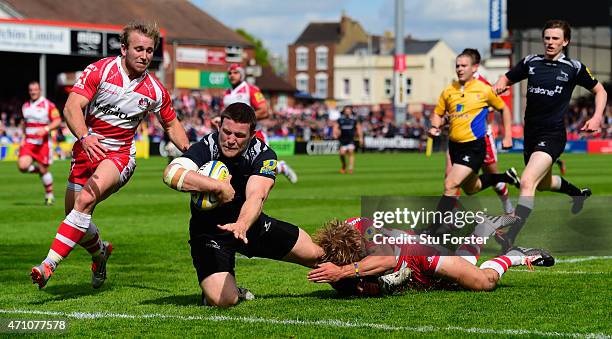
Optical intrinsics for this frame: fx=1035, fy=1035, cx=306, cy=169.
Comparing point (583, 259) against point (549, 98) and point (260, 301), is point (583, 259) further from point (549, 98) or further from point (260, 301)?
point (260, 301)

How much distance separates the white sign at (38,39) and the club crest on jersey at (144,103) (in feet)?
122

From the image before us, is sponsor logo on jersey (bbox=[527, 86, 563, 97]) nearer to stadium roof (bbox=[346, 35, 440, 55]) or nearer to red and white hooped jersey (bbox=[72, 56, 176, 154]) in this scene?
red and white hooped jersey (bbox=[72, 56, 176, 154])

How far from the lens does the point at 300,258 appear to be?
7688 mm

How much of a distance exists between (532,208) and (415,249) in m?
3.09

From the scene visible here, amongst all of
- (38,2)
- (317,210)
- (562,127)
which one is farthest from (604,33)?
(562,127)

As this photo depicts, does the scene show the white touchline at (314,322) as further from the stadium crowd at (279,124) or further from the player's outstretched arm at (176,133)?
the stadium crowd at (279,124)

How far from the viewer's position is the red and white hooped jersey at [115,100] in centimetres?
838

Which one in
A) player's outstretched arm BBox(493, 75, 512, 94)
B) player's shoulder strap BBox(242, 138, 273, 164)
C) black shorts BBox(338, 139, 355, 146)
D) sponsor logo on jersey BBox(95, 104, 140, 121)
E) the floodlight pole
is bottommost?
black shorts BBox(338, 139, 355, 146)

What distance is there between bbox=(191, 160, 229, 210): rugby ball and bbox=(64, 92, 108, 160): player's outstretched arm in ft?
4.41

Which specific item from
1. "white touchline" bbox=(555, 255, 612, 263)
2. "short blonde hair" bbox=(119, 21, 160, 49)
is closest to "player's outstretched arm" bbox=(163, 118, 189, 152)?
"short blonde hair" bbox=(119, 21, 160, 49)

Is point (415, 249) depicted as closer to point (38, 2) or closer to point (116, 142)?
point (116, 142)

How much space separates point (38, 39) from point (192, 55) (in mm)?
30729

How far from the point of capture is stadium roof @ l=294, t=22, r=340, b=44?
123m

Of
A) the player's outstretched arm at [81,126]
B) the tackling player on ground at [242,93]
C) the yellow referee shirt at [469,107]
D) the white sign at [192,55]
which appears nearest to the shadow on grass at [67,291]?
the player's outstretched arm at [81,126]
